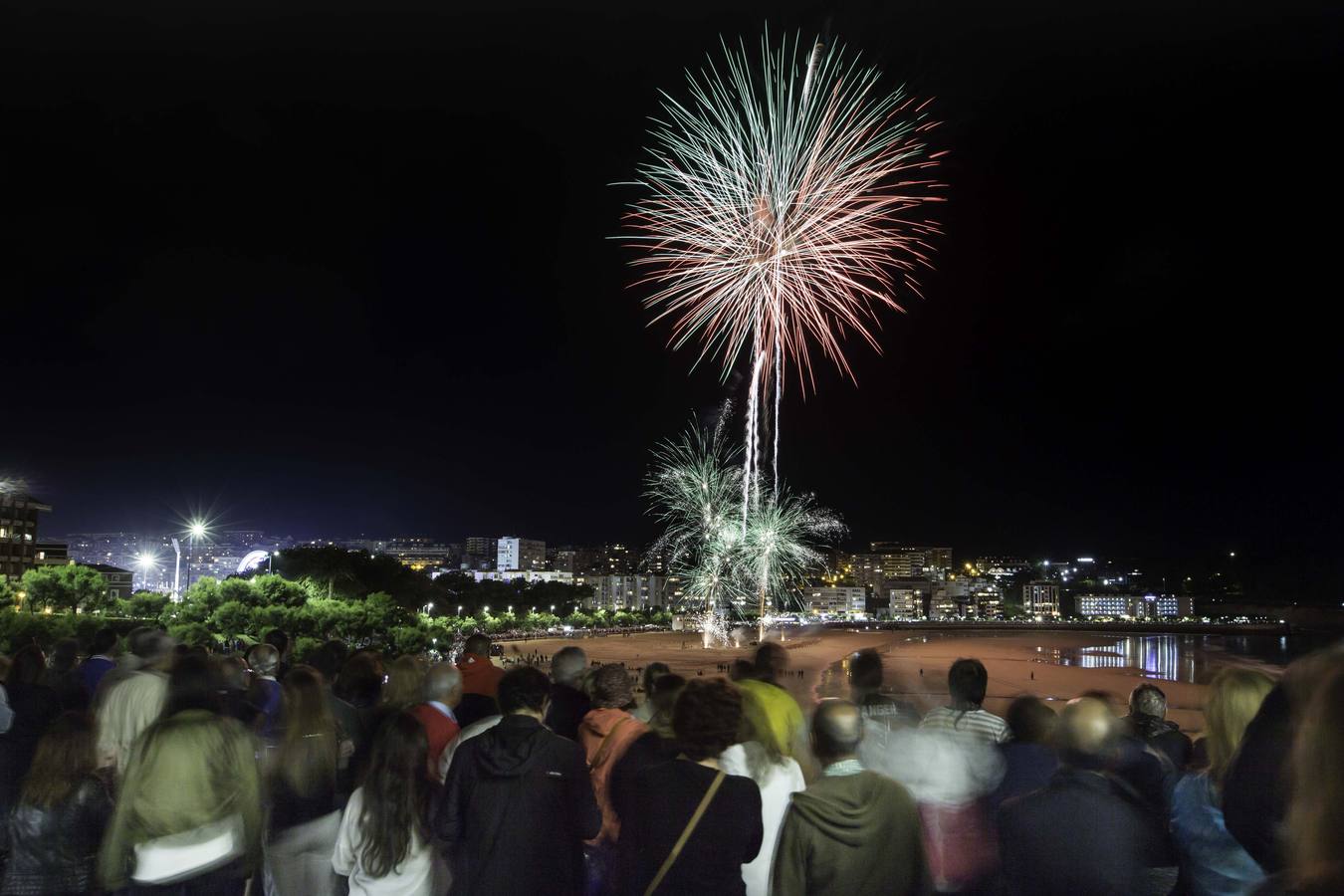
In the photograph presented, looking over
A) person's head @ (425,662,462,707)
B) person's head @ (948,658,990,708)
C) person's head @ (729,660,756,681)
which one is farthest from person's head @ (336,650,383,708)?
person's head @ (948,658,990,708)

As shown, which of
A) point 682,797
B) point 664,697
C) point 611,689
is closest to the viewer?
point 682,797

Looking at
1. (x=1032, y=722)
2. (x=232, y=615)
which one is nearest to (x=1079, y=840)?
(x=1032, y=722)

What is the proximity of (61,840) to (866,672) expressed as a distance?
376 cm

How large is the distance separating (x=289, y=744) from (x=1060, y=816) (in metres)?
3.24

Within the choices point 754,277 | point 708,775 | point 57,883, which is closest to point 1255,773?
point 708,775

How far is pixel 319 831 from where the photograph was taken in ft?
13.6

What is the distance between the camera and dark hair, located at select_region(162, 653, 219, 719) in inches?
173

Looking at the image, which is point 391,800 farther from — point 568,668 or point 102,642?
point 102,642

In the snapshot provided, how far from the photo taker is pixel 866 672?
15.7 feet

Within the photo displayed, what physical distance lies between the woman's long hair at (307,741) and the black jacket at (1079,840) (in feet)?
9.66

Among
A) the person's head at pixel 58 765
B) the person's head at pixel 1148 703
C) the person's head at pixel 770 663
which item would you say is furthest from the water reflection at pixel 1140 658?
the person's head at pixel 58 765

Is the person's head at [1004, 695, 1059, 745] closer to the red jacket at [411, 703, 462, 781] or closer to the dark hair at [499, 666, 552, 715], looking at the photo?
the dark hair at [499, 666, 552, 715]

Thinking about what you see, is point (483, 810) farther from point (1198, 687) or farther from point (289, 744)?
Result: point (1198, 687)

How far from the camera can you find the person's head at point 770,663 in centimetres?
495
